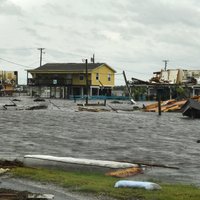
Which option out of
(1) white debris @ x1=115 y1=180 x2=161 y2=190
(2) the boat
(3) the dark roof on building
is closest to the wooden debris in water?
(1) white debris @ x1=115 y1=180 x2=161 y2=190

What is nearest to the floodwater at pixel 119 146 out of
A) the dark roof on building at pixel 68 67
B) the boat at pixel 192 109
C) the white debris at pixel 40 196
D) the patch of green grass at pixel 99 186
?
the patch of green grass at pixel 99 186

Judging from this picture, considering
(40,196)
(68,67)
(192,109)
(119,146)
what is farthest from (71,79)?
(40,196)

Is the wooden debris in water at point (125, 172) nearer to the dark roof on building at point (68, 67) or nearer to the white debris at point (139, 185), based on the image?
the white debris at point (139, 185)

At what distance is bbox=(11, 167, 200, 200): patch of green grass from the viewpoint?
10219 millimetres

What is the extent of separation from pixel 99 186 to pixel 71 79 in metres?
98.5

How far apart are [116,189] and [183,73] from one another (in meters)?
96.3

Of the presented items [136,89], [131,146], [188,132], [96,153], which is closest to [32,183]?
[96,153]

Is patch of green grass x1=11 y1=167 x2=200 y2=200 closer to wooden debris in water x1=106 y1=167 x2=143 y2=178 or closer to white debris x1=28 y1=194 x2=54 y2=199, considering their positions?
wooden debris in water x1=106 y1=167 x2=143 y2=178

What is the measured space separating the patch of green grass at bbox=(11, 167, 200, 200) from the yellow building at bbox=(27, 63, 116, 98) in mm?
93712

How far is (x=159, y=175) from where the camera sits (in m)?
14.5

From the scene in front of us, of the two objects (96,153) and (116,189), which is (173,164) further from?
(116,189)

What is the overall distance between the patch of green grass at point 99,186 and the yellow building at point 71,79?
93712mm

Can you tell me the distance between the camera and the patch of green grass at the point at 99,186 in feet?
33.5

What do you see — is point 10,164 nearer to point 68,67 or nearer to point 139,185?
point 139,185
